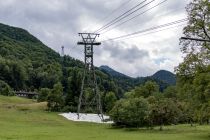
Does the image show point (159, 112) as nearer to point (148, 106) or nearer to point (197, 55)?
point (148, 106)

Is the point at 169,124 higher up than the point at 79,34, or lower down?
lower down

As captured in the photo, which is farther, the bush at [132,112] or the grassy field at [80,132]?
the bush at [132,112]

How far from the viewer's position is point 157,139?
52062 mm

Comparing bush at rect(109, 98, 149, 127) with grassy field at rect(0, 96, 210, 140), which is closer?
grassy field at rect(0, 96, 210, 140)

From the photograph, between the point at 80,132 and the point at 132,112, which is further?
the point at 132,112

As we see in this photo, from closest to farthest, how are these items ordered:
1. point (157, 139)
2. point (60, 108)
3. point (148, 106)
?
point (157, 139) → point (148, 106) → point (60, 108)

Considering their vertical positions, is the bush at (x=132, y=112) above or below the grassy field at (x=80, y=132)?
above

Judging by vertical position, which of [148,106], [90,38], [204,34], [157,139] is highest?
[90,38]

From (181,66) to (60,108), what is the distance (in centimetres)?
7800

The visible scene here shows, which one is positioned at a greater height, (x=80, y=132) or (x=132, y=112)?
(x=132, y=112)

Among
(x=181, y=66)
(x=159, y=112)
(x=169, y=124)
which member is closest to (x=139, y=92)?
(x=169, y=124)

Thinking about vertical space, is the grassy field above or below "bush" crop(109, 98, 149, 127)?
below

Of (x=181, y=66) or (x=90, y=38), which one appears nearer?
(x=181, y=66)

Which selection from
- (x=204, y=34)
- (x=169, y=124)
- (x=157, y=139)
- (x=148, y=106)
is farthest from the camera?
(x=169, y=124)
